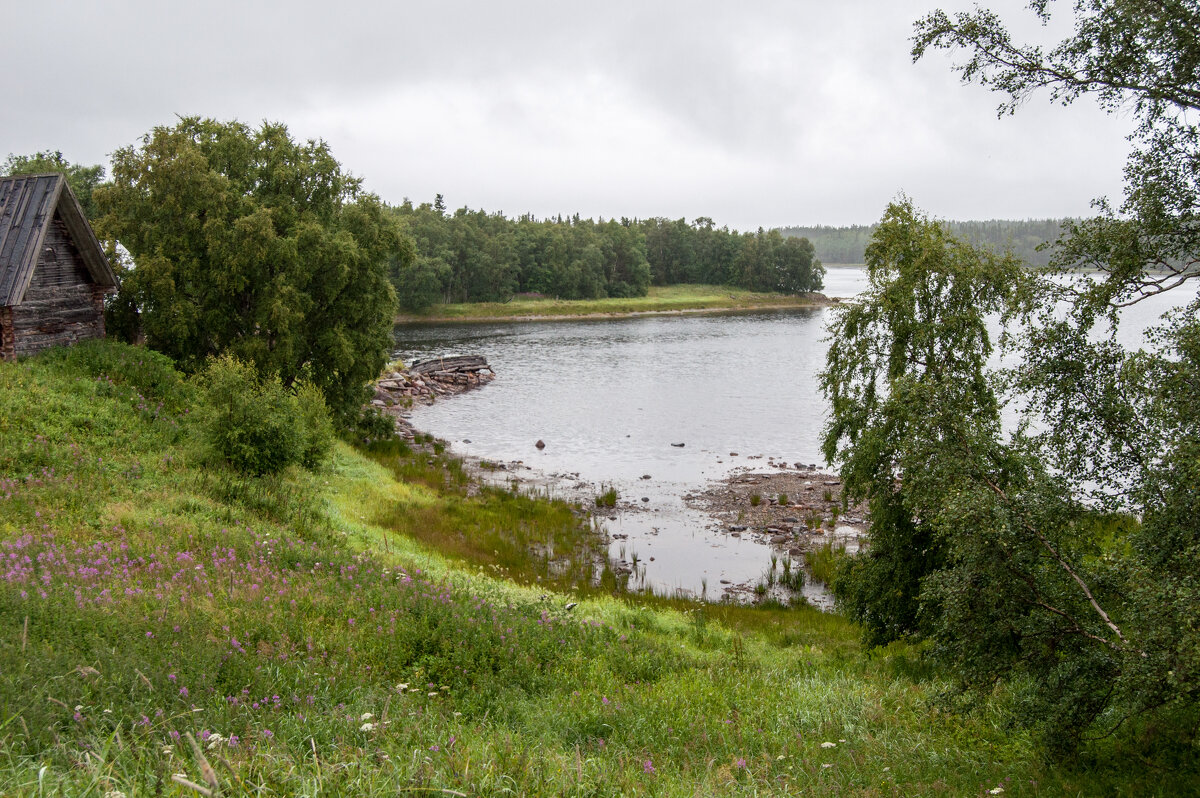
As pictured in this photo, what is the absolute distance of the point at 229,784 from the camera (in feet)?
16.5

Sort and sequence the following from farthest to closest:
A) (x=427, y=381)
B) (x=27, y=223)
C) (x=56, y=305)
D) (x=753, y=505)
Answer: (x=427, y=381) → (x=753, y=505) → (x=56, y=305) → (x=27, y=223)

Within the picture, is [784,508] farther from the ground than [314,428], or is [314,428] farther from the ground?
[314,428]

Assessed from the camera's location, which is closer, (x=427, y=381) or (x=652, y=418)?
(x=652, y=418)

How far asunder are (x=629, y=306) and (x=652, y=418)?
7452 cm

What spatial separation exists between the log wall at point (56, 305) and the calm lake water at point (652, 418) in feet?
56.5

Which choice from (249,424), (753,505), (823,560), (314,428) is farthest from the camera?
(753,505)

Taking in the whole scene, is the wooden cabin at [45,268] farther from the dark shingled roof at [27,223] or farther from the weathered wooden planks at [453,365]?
the weathered wooden planks at [453,365]

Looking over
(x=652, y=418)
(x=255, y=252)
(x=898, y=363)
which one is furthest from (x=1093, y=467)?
(x=652, y=418)

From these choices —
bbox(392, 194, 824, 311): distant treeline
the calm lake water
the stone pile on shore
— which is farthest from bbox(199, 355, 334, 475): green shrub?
bbox(392, 194, 824, 311): distant treeline

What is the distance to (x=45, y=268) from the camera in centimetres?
2239

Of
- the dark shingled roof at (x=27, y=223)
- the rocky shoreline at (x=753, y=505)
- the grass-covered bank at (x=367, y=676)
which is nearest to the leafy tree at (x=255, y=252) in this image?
the dark shingled roof at (x=27, y=223)

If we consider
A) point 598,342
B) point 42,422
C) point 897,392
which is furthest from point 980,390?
point 598,342

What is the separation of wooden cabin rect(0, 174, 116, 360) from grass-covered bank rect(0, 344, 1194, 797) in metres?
4.09

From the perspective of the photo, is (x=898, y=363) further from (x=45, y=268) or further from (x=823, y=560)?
(x=45, y=268)
